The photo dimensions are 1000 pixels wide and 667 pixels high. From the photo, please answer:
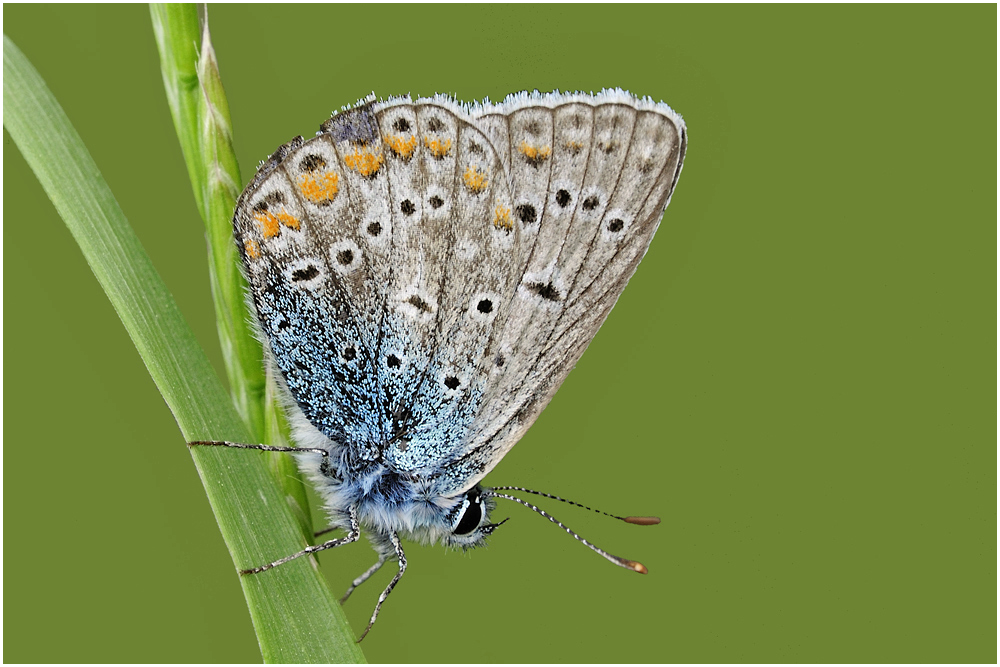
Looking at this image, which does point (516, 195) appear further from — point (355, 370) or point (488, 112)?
point (355, 370)

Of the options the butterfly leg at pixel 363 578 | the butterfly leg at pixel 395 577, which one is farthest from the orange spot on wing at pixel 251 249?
the butterfly leg at pixel 363 578

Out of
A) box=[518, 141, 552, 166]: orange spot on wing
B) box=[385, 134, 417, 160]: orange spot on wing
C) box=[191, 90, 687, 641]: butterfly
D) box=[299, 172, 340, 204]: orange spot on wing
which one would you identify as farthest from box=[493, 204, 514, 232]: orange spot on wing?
box=[299, 172, 340, 204]: orange spot on wing

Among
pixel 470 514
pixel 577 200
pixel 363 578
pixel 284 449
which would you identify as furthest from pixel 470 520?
pixel 577 200

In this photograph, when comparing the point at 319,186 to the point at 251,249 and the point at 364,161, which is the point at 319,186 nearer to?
the point at 364,161

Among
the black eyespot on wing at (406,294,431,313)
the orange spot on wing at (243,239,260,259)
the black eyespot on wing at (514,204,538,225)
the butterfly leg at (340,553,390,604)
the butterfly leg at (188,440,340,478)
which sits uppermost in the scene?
the orange spot on wing at (243,239,260,259)

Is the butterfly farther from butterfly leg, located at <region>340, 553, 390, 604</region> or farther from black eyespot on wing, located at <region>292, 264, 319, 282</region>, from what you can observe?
butterfly leg, located at <region>340, 553, 390, 604</region>

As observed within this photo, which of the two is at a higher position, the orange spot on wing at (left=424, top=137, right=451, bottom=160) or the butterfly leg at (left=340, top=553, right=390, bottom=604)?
the orange spot on wing at (left=424, top=137, right=451, bottom=160)
